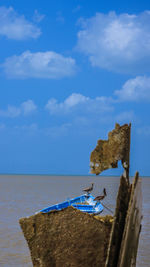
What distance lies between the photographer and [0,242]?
13414 millimetres

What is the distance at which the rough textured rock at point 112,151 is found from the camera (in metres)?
4.18

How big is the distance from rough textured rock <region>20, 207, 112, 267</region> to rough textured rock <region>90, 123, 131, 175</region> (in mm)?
656

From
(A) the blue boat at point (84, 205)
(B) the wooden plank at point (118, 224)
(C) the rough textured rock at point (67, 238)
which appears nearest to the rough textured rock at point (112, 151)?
(B) the wooden plank at point (118, 224)

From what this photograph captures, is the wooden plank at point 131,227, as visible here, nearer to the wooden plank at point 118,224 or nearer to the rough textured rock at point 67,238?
the wooden plank at point 118,224

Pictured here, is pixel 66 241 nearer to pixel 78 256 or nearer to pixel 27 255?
pixel 78 256

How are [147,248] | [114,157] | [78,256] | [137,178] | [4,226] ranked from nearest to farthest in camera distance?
[137,178] < [114,157] < [78,256] < [147,248] < [4,226]

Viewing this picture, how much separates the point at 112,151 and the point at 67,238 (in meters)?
1.20

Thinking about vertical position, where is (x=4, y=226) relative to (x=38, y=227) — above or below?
below

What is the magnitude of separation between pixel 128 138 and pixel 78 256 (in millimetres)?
1546

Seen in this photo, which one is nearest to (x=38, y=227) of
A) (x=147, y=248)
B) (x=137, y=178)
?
(x=137, y=178)

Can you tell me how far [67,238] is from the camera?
14.9 ft

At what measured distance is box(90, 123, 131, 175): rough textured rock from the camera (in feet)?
13.7

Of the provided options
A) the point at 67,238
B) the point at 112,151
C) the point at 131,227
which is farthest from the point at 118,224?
the point at 67,238

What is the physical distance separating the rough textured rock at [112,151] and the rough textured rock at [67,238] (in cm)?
66
